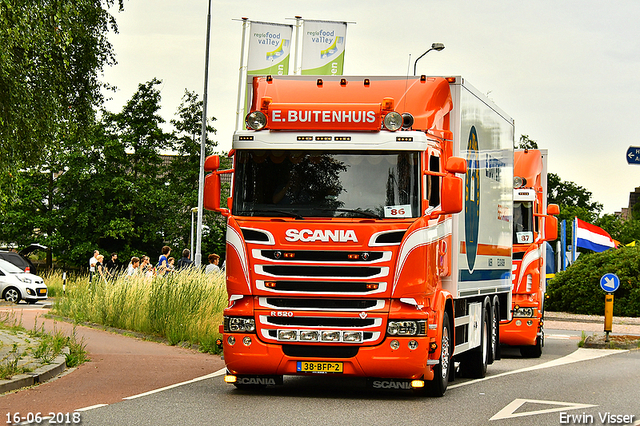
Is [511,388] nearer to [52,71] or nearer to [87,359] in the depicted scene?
[87,359]

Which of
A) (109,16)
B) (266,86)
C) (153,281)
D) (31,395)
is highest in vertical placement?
(109,16)

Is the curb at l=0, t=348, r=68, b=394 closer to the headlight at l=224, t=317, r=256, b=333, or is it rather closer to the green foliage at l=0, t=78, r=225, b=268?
the headlight at l=224, t=317, r=256, b=333

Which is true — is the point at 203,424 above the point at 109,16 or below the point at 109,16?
below

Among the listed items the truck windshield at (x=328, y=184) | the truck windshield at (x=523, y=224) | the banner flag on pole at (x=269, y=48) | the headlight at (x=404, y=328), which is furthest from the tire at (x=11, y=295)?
the headlight at (x=404, y=328)

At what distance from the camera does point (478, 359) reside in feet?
43.9

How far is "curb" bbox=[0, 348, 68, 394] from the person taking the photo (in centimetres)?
1071

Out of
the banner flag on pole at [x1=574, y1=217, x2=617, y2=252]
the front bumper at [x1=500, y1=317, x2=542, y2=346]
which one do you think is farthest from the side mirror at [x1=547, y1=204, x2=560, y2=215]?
the banner flag on pole at [x1=574, y1=217, x2=617, y2=252]

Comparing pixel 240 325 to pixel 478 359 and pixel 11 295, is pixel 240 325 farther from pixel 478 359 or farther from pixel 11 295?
pixel 11 295

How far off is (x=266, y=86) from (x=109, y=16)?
5.10 meters

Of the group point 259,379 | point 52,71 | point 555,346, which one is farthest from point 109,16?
point 555,346

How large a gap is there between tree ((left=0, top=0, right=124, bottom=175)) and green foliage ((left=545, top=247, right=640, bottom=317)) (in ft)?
65.2

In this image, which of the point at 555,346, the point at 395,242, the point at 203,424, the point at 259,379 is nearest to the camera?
the point at 203,424

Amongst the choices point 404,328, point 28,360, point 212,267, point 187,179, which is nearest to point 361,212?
point 404,328

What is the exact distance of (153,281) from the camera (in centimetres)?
1889
